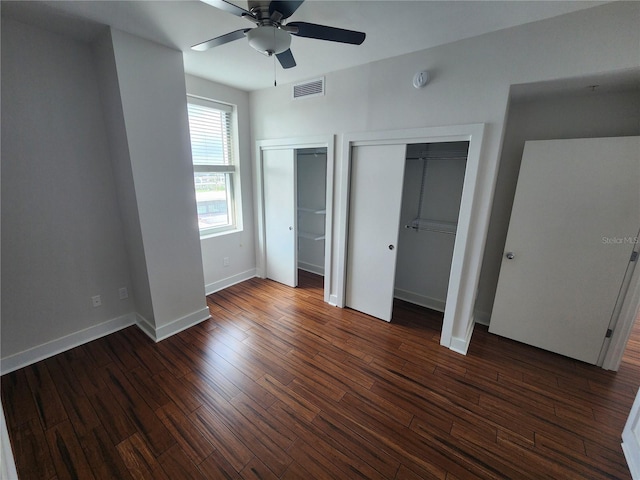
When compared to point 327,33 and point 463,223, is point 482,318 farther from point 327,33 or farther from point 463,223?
point 327,33

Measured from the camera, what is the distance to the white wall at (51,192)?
203 cm

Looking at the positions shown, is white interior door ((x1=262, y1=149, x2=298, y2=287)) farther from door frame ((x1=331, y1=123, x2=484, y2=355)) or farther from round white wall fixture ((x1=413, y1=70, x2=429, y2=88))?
round white wall fixture ((x1=413, y1=70, x2=429, y2=88))

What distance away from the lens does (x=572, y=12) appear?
5.73ft

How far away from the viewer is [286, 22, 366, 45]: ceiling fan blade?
4.99 feet

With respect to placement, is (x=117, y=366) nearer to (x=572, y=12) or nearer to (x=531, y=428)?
(x=531, y=428)

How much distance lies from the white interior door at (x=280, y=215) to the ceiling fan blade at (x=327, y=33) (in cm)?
184

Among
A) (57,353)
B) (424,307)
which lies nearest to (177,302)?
(57,353)

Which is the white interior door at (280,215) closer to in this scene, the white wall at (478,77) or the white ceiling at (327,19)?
the white wall at (478,77)

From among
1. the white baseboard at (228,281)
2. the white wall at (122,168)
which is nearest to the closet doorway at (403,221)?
the white baseboard at (228,281)

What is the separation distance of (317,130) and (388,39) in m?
1.17

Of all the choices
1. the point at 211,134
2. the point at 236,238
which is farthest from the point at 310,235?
the point at 211,134

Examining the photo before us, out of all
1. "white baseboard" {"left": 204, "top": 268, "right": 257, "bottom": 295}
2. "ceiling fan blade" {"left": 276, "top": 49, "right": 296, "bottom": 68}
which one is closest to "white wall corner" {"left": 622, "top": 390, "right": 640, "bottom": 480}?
"ceiling fan blade" {"left": 276, "top": 49, "right": 296, "bottom": 68}

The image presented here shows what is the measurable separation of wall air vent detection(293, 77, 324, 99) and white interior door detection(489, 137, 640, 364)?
2.18 meters

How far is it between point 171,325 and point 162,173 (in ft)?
5.14
